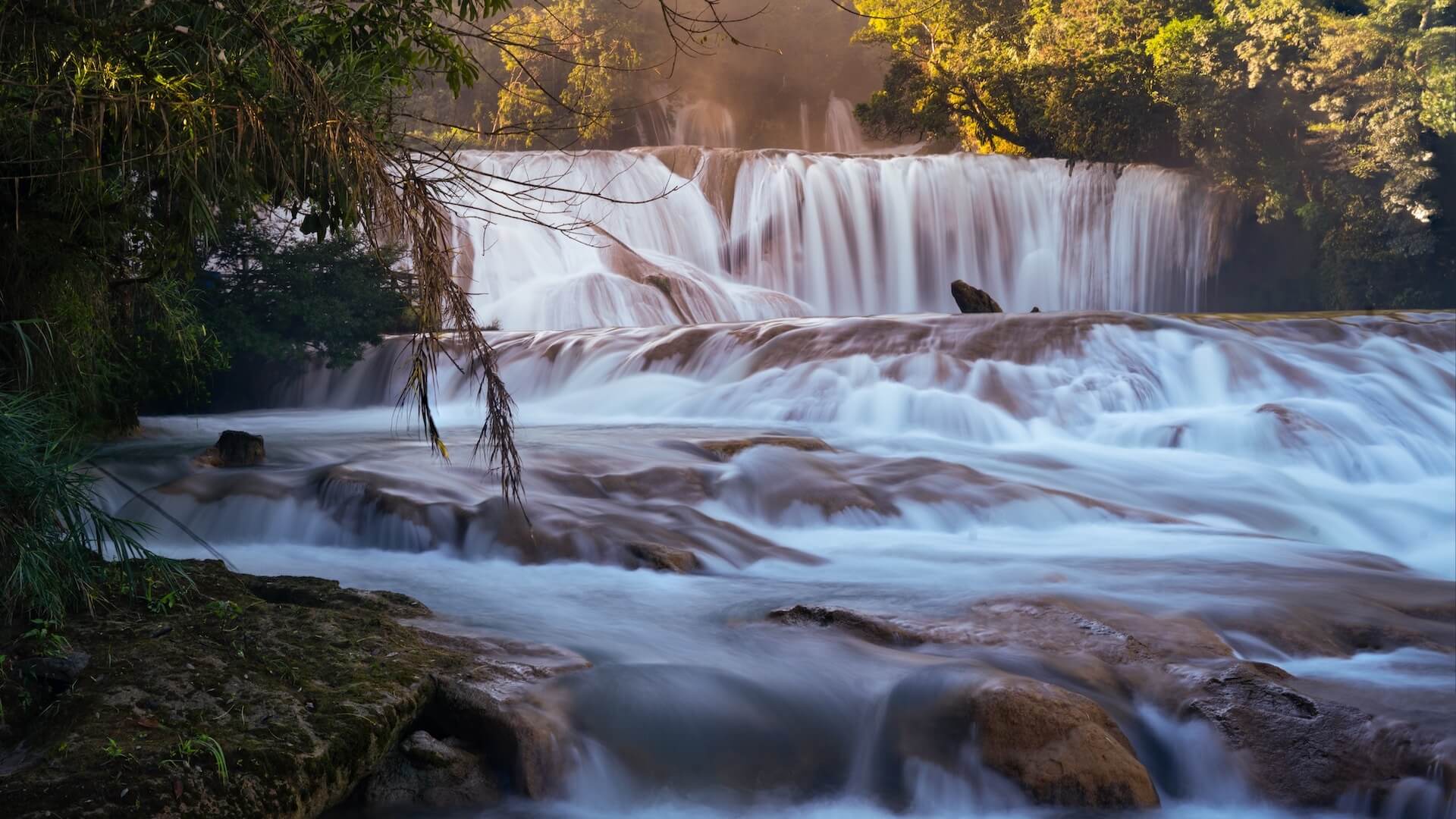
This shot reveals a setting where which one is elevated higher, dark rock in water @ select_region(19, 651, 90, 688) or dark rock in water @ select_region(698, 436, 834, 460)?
dark rock in water @ select_region(698, 436, 834, 460)

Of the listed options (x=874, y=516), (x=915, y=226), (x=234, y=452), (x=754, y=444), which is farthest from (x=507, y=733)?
(x=915, y=226)

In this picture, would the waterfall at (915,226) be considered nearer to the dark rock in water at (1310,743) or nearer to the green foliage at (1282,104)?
the green foliage at (1282,104)

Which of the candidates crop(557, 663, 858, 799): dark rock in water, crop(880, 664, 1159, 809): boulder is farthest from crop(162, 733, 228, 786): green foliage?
crop(880, 664, 1159, 809): boulder

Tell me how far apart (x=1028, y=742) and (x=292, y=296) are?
27.6 feet

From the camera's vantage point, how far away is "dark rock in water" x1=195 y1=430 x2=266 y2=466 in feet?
23.9

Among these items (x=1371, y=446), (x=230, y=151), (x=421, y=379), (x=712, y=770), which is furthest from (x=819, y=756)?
(x=1371, y=446)

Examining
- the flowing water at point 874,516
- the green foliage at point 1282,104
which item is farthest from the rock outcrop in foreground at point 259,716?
the green foliage at point 1282,104

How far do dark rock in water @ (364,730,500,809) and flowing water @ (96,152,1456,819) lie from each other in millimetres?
80

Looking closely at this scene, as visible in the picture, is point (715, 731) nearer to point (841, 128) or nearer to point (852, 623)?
point (852, 623)

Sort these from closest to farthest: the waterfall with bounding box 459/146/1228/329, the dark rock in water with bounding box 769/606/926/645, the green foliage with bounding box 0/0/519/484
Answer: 1. the green foliage with bounding box 0/0/519/484
2. the dark rock in water with bounding box 769/606/926/645
3. the waterfall with bounding box 459/146/1228/329

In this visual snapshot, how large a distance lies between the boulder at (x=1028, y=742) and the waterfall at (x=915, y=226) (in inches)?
622

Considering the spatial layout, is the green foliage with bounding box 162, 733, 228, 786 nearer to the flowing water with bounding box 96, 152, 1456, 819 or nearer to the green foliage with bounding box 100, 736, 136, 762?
the green foliage with bounding box 100, 736, 136, 762

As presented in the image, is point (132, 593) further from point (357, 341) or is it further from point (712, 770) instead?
point (357, 341)

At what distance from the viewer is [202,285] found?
959 centimetres
